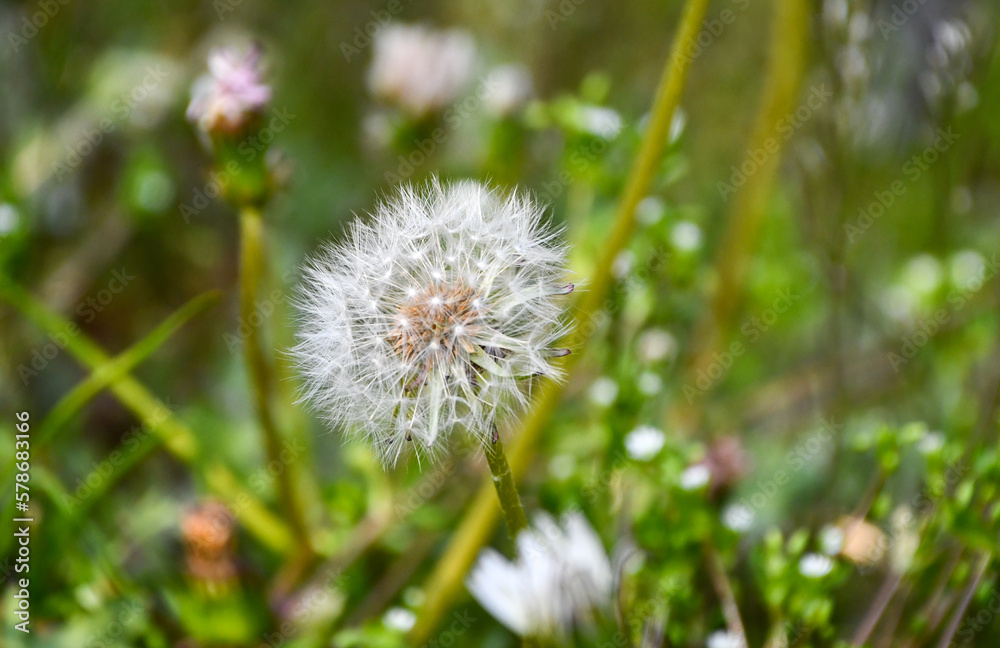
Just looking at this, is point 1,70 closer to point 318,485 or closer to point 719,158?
point 318,485

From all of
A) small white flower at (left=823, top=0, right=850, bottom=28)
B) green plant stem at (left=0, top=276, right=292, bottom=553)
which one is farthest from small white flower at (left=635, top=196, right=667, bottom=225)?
green plant stem at (left=0, top=276, right=292, bottom=553)

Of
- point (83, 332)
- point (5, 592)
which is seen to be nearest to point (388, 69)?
point (83, 332)
